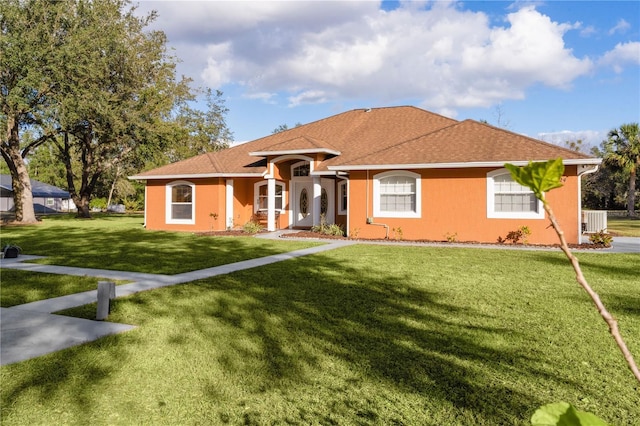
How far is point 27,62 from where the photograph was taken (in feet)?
88.7

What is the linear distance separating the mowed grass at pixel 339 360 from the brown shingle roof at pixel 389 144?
9.74 m

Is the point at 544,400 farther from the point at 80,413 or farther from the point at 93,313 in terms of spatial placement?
the point at 93,313

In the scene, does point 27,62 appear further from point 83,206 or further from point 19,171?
point 83,206

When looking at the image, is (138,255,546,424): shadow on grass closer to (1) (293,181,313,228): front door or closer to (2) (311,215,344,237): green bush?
(2) (311,215,344,237): green bush

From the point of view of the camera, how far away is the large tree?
87.2 ft

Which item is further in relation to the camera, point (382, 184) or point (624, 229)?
point (624, 229)

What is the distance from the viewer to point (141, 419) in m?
3.84

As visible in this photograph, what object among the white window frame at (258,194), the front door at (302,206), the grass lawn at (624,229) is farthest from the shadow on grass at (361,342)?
the grass lawn at (624,229)

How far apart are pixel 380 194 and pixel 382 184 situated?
0.44m

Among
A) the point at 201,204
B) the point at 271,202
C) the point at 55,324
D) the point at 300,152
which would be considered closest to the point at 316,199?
the point at 300,152

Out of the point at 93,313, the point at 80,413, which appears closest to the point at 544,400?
the point at 80,413

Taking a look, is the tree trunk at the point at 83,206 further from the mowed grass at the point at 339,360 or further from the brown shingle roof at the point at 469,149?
the mowed grass at the point at 339,360

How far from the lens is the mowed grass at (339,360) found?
156 inches

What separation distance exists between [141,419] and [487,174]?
1628cm
